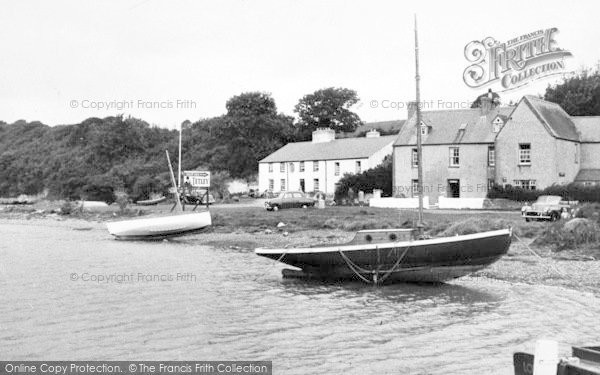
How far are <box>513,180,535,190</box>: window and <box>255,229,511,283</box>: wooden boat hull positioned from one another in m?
32.7

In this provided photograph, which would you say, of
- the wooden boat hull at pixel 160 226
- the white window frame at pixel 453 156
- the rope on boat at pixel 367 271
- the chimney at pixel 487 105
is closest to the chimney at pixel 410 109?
the chimney at pixel 487 105

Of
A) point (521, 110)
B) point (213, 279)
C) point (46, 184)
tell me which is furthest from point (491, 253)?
point (46, 184)

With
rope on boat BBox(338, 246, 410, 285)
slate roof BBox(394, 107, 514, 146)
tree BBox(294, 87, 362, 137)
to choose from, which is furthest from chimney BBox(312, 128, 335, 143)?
rope on boat BBox(338, 246, 410, 285)

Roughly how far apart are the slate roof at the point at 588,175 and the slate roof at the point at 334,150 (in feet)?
69.2

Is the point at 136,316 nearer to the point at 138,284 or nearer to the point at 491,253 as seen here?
the point at 138,284

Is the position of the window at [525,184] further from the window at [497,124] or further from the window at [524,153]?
the window at [497,124]

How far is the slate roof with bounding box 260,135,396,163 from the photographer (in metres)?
70.3

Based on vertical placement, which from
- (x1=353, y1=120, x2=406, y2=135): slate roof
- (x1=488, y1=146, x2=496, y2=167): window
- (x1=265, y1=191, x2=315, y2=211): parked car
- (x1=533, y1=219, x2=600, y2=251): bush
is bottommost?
(x1=533, y1=219, x2=600, y2=251): bush

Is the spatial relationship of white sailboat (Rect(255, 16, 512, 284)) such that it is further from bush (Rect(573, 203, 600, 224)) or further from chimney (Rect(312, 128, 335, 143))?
chimney (Rect(312, 128, 335, 143))

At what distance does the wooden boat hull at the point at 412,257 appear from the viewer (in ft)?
67.8

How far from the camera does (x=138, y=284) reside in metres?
22.2

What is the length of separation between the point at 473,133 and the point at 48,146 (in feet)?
316

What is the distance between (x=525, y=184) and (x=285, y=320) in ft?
132

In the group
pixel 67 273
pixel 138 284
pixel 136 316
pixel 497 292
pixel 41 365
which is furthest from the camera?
pixel 67 273
